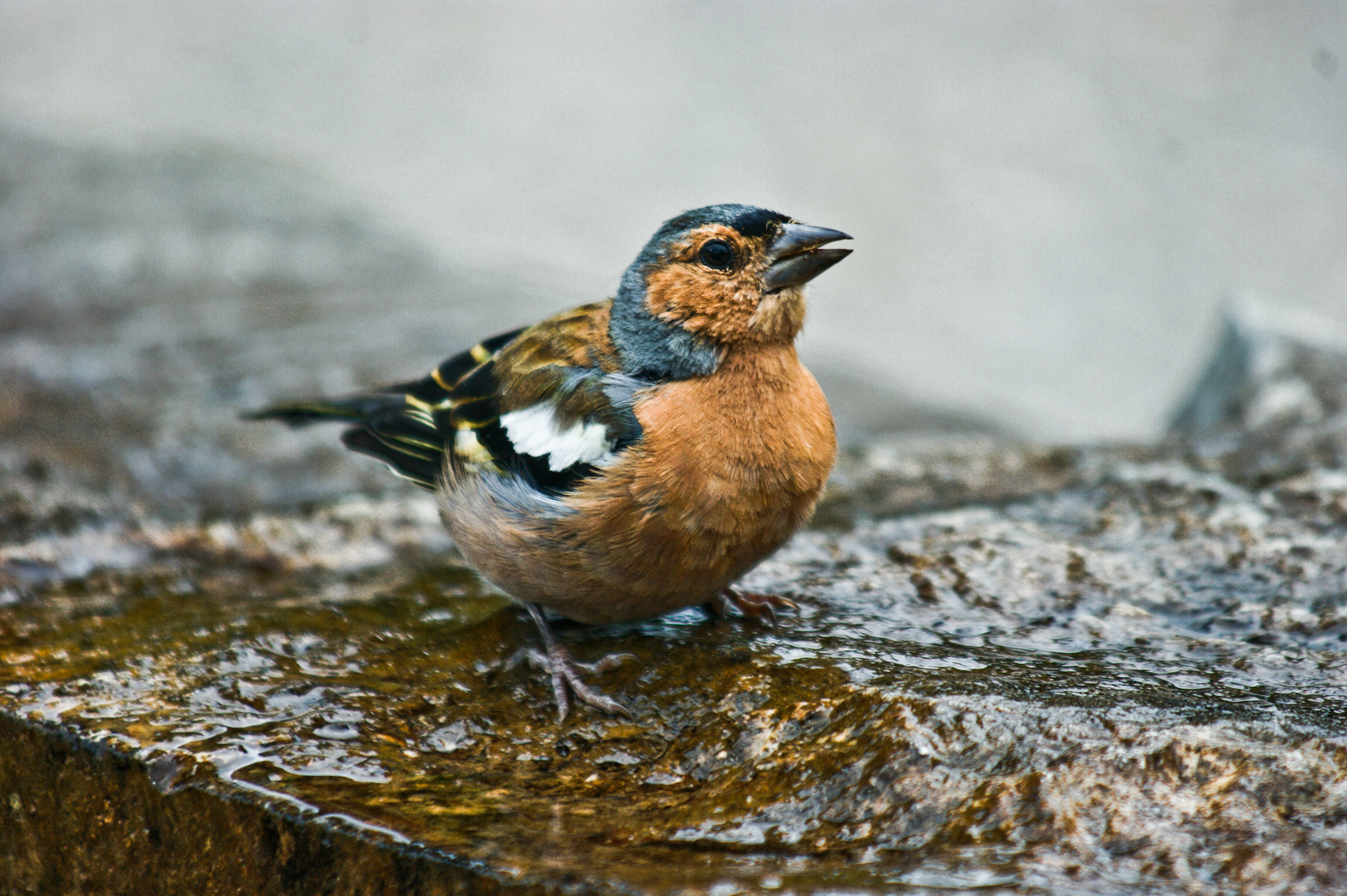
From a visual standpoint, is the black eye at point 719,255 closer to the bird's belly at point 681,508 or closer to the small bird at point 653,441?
the small bird at point 653,441

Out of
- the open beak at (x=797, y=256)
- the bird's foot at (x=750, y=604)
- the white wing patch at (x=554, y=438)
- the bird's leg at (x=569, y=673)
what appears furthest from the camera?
the bird's foot at (x=750, y=604)

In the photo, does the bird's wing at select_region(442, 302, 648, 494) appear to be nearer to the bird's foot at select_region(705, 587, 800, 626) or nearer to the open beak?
the open beak

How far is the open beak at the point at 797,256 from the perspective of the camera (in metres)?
3.53

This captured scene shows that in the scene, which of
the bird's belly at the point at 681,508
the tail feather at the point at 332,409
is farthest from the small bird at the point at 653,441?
the tail feather at the point at 332,409

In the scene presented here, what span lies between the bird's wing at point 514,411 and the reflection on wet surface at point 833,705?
0.52m

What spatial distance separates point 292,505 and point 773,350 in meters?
2.52

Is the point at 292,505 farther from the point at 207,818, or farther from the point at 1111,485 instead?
the point at 1111,485

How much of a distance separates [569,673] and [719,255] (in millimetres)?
1291

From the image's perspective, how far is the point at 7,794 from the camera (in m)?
3.11

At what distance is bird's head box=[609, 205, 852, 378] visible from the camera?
11.6 feet

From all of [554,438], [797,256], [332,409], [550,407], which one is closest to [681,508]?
[554,438]

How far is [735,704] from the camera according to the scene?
3.07m

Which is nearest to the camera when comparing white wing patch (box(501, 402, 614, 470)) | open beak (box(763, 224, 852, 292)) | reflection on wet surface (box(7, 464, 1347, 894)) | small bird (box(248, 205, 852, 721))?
reflection on wet surface (box(7, 464, 1347, 894))

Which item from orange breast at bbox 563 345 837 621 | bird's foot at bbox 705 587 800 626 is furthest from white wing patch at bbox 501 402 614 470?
bird's foot at bbox 705 587 800 626
